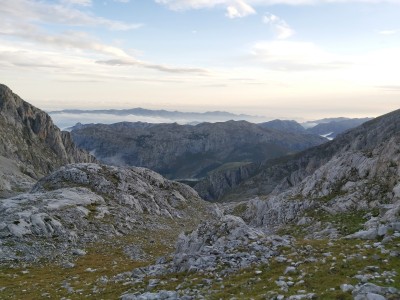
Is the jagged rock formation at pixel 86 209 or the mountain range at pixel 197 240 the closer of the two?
the mountain range at pixel 197 240

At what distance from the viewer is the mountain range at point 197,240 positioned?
22.9 m

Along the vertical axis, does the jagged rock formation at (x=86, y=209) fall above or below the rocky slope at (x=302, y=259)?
below

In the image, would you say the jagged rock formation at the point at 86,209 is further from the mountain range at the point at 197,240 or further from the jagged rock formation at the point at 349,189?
the jagged rock formation at the point at 349,189

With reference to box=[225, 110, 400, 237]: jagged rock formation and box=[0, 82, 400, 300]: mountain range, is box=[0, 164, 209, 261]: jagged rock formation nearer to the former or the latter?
box=[0, 82, 400, 300]: mountain range

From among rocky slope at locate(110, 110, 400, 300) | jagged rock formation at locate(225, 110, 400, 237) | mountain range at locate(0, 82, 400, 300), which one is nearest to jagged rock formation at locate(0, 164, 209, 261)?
mountain range at locate(0, 82, 400, 300)

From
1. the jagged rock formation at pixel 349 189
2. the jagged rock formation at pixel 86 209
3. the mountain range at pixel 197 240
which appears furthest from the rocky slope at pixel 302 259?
the jagged rock formation at pixel 86 209

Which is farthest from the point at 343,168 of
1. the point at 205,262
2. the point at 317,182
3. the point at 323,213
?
the point at 205,262

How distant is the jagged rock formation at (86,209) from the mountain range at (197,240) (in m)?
0.27

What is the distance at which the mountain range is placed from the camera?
2293 centimetres

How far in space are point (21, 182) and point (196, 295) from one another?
149315 mm

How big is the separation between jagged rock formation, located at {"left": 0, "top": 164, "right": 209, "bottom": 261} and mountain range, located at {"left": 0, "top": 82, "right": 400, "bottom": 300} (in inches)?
10.6

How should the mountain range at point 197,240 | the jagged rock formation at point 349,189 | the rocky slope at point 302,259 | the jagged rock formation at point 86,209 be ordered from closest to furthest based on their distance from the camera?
1. the rocky slope at point 302,259
2. the mountain range at point 197,240
3. the jagged rock formation at point 349,189
4. the jagged rock formation at point 86,209

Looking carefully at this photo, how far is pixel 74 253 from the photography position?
52.3m

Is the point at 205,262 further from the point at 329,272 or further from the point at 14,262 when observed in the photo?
the point at 14,262
